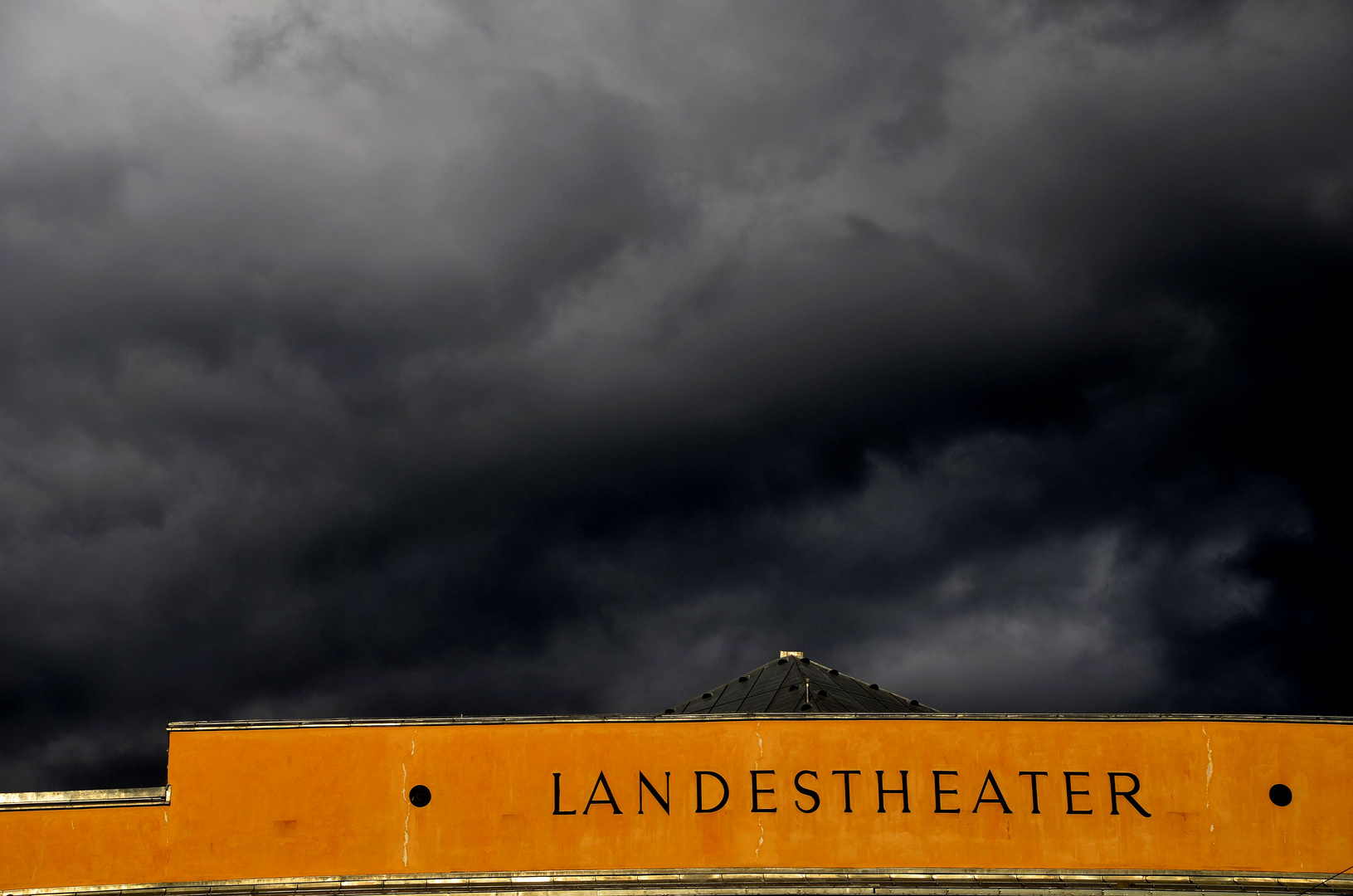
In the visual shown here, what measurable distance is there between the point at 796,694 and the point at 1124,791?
758cm

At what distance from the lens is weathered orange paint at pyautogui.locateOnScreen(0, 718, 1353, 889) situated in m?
22.0

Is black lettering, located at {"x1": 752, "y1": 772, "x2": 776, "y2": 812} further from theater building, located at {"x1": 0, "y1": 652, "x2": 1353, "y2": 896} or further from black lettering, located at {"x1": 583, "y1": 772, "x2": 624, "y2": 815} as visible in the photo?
black lettering, located at {"x1": 583, "y1": 772, "x2": 624, "y2": 815}

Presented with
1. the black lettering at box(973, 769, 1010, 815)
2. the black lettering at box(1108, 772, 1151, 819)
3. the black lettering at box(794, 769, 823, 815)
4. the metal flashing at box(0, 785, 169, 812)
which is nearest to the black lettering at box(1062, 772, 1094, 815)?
the black lettering at box(1108, 772, 1151, 819)

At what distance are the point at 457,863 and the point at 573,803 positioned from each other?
8.05 feet

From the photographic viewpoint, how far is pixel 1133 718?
2309 centimetres

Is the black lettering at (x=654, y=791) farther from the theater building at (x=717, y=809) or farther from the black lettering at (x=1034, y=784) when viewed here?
the black lettering at (x=1034, y=784)

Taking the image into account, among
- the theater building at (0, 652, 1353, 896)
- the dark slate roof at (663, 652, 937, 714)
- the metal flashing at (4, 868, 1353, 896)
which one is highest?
the dark slate roof at (663, 652, 937, 714)

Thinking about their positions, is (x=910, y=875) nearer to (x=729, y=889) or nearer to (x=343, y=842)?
(x=729, y=889)

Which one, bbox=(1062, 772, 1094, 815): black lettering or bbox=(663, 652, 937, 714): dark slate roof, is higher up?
bbox=(663, 652, 937, 714): dark slate roof

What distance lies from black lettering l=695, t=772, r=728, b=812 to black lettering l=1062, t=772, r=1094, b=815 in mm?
6713

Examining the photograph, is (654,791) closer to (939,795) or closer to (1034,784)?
(939,795)

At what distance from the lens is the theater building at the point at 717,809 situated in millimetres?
21891

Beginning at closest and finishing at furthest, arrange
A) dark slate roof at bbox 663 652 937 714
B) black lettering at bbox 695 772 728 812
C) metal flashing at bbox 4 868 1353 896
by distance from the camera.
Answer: metal flashing at bbox 4 868 1353 896 → black lettering at bbox 695 772 728 812 → dark slate roof at bbox 663 652 937 714

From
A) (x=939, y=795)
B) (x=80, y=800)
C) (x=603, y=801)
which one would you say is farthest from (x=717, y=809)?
(x=80, y=800)
